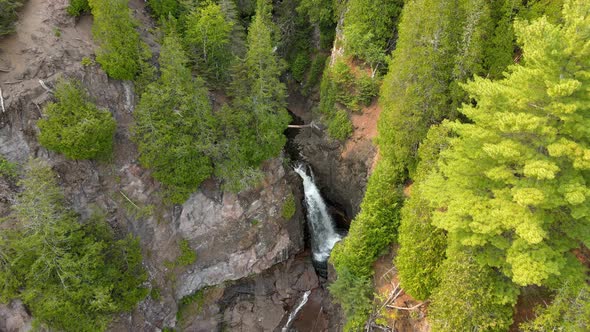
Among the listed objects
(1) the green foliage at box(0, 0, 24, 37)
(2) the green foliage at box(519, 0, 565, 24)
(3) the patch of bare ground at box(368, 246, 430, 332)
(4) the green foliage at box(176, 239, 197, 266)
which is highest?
(2) the green foliage at box(519, 0, 565, 24)

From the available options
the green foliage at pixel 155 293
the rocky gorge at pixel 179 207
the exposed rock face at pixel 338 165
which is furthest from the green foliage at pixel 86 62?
the exposed rock face at pixel 338 165

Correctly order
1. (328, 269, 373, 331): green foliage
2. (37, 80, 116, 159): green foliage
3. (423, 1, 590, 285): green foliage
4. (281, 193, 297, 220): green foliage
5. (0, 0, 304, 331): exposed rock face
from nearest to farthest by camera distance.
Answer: (423, 1, 590, 285): green foliage, (37, 80, 116, 159): green foliage, (0, 0, 304, 331): exposed rock face, (328, 269, 373, 331): green foliage, (281, 193, 297, 220): green foliage

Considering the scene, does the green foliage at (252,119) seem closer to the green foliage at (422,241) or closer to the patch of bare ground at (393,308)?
the green foliage at (422,241)

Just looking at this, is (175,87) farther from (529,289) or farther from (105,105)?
(529,289)

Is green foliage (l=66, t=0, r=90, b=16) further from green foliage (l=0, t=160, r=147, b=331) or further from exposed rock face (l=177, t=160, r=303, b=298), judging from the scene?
exposed rock face (l=177, t=160, r=303, b=298)

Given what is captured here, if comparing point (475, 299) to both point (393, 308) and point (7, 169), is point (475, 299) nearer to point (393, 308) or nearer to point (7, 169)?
point (393, 308)

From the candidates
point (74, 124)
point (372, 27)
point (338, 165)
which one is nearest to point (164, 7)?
point (74, 124)

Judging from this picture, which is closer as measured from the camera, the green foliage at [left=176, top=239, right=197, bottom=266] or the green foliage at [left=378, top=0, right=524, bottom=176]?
the green foliage at [left=378, top=0, right=524, bottom=176]

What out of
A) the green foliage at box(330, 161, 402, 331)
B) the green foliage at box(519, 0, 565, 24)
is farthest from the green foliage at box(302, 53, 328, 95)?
the green foliage at box(519, 0, 565, 24)
